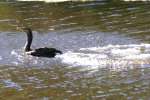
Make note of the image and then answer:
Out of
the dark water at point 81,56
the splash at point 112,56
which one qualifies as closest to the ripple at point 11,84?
the dark water at point 81,56

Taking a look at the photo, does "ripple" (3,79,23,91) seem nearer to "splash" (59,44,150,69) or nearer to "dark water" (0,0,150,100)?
"dark water" (0,0,150,100)

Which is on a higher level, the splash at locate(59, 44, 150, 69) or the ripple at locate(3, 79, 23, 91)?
the splash at locate(59, 44, 150, 69)

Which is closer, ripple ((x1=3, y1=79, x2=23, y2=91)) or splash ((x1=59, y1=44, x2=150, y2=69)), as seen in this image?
ripple ((x1=3, y1=79, x2=23, y2=91))

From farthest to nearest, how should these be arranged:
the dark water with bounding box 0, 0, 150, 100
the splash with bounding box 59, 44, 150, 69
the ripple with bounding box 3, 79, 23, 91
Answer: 1. the splash with bounding box 59, 44, 150, 69
2. the ripple with bounding box 3, 79, 23, 91
3. the dark water with bounding box 0, 0, 150, 100

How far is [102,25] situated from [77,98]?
1646 cm

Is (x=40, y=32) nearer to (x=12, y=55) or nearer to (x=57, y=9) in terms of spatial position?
(x=12, y=55)

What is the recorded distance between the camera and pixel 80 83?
791 inches

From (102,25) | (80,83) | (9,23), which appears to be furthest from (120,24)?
(80,83)

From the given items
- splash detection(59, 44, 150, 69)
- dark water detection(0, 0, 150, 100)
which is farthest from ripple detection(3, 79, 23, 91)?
splash detection(59, 44, 150, 69)

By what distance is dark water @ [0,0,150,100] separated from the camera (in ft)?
62.9

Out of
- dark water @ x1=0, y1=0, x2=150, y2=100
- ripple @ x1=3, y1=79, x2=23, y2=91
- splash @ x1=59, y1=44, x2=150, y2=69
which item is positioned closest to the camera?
dark water @ x1=0, y1=0, x2=150, y2=100

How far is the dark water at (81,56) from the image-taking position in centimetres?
1917

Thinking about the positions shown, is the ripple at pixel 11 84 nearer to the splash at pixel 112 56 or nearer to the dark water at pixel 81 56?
the dark water at pixel 81 56

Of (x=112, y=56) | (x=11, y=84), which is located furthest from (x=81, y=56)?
(x=11, y=84)
